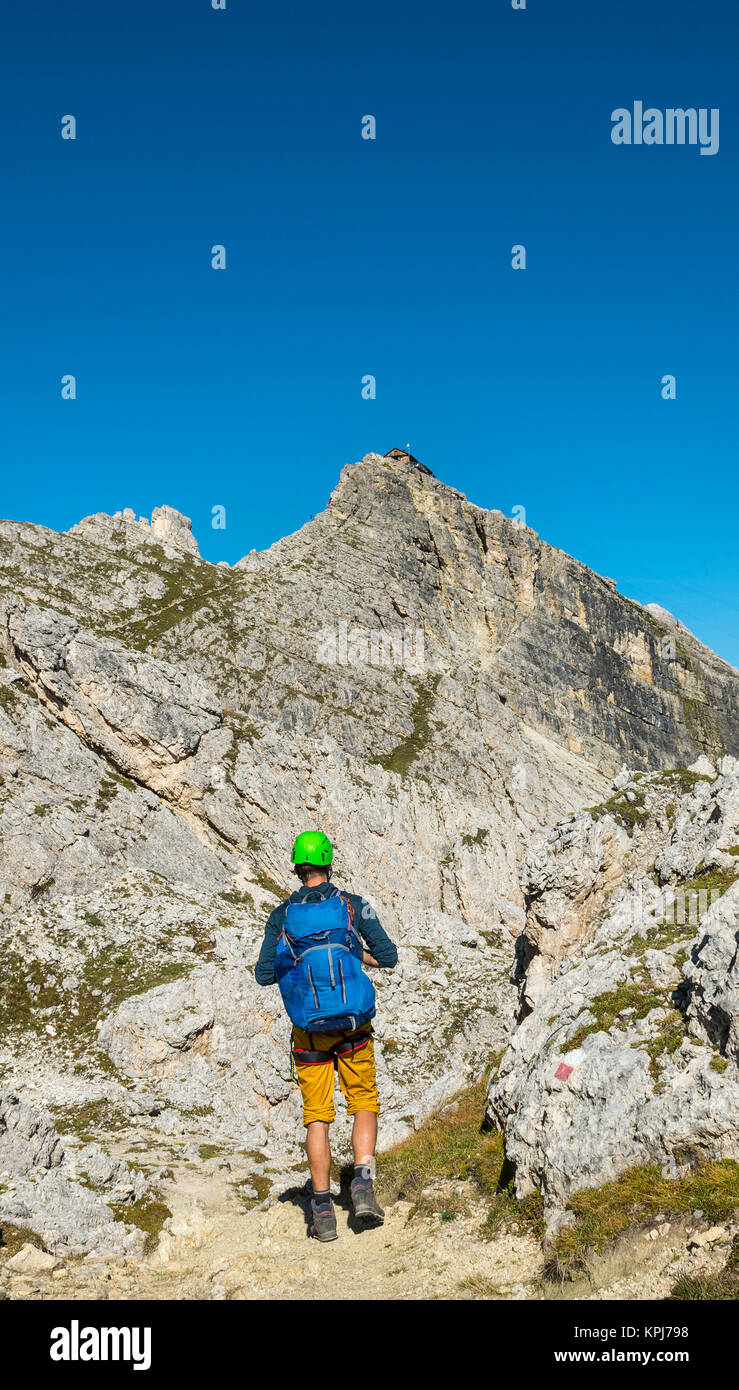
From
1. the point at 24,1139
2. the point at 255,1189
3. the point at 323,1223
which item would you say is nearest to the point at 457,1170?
the point at 323,1223

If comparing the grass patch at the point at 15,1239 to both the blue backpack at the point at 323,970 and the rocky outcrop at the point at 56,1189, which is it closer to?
the rocky outcrop at the point at 56,1189

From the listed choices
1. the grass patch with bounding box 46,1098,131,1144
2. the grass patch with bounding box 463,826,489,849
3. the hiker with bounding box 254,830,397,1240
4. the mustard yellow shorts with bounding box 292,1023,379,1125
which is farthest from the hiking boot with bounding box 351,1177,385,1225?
the grass patch with bounding box 463,826,489,849

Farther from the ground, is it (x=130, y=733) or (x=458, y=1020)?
(x=130, y=733)

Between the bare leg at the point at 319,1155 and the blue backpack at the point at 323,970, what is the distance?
1.26 meters

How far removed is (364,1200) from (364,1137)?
1.85 feet

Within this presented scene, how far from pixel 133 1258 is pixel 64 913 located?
2879 centimetres

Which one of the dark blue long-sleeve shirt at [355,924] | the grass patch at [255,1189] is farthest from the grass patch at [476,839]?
the dark blue long-sleeve shirt at [355,924]

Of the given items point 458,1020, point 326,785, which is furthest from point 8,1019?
point 326,785

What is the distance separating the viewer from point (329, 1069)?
8133 millimetres

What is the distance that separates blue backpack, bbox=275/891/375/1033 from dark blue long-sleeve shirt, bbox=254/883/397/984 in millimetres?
145

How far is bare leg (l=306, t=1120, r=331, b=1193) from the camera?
813 centimetres

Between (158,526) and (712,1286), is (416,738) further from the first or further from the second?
(712,1286)
